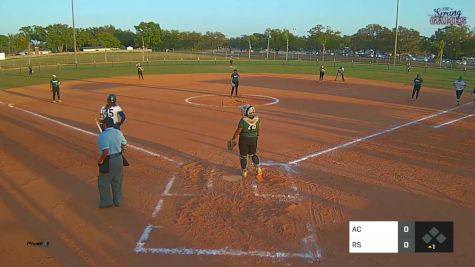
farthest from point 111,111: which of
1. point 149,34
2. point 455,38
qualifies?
point 149,34

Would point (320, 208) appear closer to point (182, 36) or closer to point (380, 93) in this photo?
point (380, 93)

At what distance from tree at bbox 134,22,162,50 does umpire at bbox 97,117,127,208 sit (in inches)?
4677

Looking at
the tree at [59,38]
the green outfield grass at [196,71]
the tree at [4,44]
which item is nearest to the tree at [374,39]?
the green outfield grass at [196,71]

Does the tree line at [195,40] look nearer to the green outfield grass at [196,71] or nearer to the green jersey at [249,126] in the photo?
the green outfield grass at [196,71]

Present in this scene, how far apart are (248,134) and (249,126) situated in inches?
7.9

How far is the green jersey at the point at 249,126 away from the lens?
9133 mm

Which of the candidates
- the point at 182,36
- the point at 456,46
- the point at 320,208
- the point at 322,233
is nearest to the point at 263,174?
the point at 320,208

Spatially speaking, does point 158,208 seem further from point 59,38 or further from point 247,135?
A: point 59,38

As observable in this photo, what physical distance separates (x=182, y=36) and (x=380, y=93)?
110m

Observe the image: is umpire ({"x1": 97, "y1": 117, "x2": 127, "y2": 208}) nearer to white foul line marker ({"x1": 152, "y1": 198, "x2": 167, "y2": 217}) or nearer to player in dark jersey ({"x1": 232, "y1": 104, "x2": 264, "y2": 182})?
white foul line marker ({"x1": 152, "y1": 198, "x2": 167, "y2": 217})

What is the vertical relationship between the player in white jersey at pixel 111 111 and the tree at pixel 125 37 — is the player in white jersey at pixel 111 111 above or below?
below

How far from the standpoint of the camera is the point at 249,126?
9.15m

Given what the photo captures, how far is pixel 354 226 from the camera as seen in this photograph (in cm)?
679

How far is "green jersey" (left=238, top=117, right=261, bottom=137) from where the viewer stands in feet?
30.0
